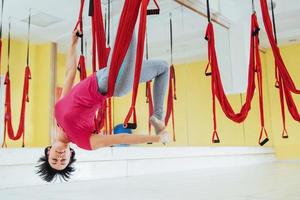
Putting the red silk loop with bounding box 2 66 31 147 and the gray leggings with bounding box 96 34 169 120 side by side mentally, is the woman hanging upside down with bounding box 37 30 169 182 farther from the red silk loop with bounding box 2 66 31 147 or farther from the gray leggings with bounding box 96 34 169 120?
the red silk loop with bounding box 2 66 31 147

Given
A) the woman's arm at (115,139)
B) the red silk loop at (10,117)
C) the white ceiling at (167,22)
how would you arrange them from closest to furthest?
the woman's arm at (115,139), the red silk loop at (10,117), the white ceiling at (167,22)

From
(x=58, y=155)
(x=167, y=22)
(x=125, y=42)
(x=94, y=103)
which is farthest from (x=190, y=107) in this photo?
(x=125, y=42)

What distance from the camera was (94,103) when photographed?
2033 mm

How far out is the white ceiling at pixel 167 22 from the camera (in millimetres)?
4539

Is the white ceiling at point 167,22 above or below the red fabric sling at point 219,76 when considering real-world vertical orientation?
above

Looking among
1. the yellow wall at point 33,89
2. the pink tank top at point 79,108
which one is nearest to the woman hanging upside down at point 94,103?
the pink tank top at point 79,108

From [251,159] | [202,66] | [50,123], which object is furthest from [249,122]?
[50,123]

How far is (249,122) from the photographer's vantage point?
771 centimetres

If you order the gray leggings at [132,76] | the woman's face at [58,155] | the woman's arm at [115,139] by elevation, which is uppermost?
the gray leggings at [132,76]

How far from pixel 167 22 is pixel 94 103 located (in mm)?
4093

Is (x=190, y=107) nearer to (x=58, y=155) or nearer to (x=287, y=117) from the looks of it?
(x=287, y=117)

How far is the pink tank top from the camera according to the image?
1997 mm

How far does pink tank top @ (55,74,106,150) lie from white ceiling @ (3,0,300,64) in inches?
108

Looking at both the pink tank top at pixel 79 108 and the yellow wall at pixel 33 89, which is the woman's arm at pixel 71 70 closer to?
the pink tank top at pixel 79 108
